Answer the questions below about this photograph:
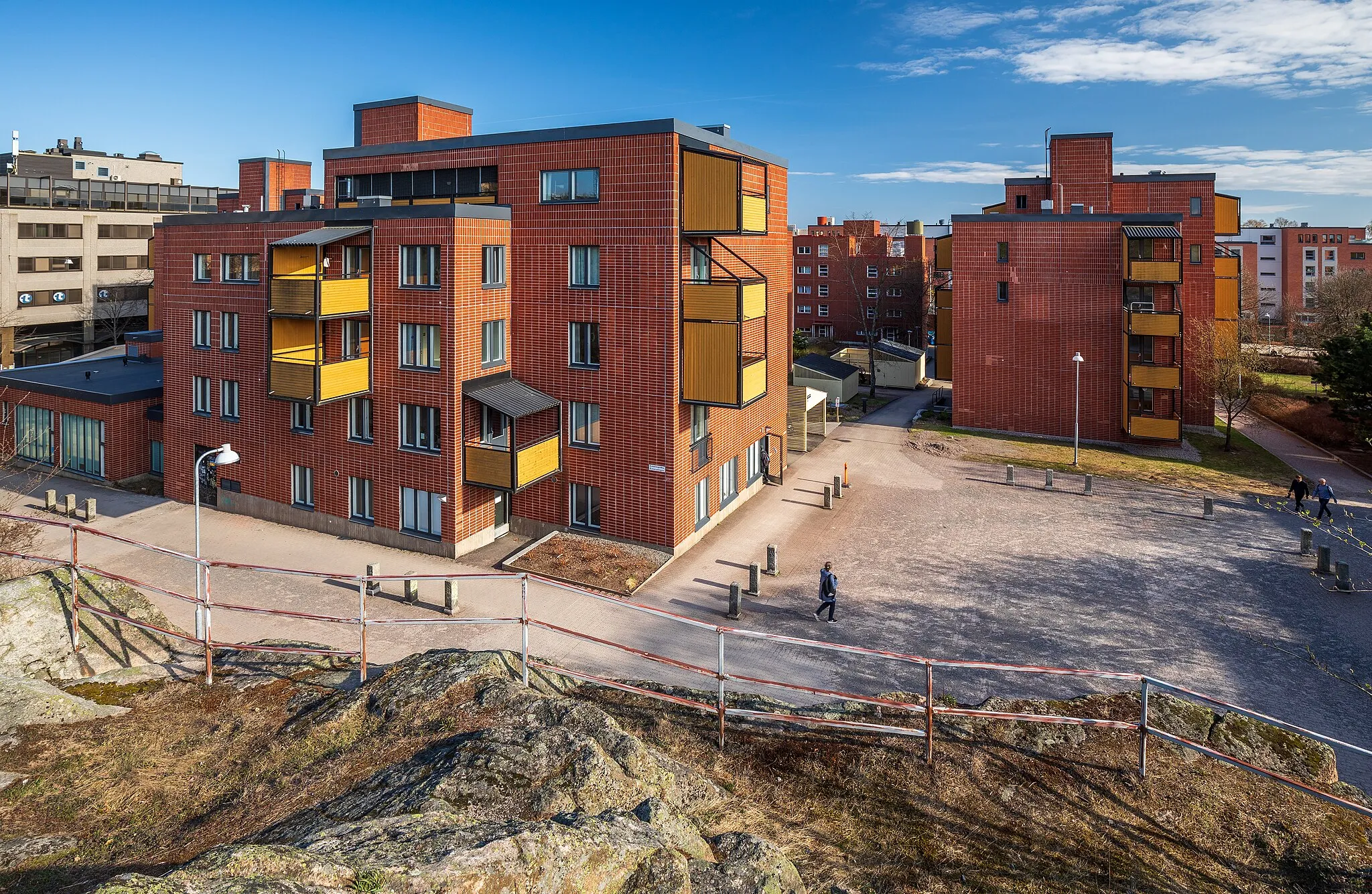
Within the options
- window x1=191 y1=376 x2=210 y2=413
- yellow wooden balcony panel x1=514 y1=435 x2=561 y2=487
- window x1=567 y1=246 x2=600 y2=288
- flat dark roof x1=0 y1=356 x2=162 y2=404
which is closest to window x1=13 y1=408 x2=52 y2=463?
flat dark roof x1=0 y1=356 x2=162 y2=404

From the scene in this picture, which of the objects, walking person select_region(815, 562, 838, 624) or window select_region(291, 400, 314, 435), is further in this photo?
window select_region(291, 400, 314, 435)

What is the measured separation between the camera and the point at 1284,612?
931 inches

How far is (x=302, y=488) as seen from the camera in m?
31.1

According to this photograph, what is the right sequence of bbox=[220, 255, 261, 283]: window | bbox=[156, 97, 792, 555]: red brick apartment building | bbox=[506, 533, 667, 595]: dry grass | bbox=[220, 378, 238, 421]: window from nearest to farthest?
bbox=[506, 533, 667, 595]: dry grass → bbox=[156, 97, 792, 555]: red brick apartment building → bbox=[220, 255, 261, 283]: window → bbox=[220, 378, 238, 421]: window

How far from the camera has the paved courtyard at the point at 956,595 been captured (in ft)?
66.5

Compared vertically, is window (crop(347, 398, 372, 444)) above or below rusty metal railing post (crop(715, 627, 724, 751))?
above

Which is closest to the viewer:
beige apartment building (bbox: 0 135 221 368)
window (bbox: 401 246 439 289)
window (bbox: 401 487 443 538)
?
window (bbox: 401 246 439 289)

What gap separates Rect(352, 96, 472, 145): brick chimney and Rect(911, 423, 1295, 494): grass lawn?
28873mm

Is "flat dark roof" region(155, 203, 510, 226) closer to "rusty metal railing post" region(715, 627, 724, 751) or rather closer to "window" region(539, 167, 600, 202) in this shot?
"window" region(539, 167, 600, 202)

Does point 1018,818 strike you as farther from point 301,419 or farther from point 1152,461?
point 1152,461

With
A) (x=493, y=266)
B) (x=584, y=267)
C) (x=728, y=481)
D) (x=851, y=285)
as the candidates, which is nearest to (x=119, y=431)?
(x=493, y=266)

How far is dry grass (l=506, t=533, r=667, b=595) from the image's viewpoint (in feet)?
84.6

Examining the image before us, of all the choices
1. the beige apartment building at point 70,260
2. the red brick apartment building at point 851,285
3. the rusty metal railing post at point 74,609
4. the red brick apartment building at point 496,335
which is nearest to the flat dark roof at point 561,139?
the red brick apartment building at point 496,335

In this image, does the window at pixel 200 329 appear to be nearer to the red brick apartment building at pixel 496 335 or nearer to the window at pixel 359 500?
the red brick apartment building at pixel 496 335
